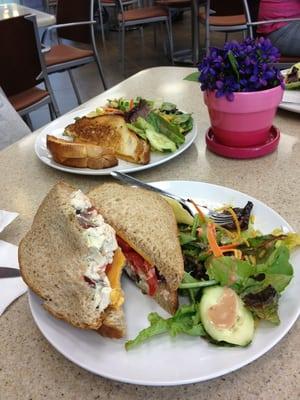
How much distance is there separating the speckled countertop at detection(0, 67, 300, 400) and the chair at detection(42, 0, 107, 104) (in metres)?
1.56

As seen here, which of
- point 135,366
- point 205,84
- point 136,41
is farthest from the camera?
point 136,41

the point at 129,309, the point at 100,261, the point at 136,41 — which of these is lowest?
the point at 136,41

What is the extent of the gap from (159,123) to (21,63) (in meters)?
1.48

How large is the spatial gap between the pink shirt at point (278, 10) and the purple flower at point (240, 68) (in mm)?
1528

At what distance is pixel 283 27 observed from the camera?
2.21 meters

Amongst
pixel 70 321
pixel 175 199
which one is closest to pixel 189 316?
pixel 70 321

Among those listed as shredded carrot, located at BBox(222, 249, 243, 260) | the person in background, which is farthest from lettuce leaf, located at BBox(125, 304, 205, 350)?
the person in background

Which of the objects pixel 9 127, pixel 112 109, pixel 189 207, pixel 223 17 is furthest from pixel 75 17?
pixel 189 207

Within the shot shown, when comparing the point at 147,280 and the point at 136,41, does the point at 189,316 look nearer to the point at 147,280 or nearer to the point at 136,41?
the point at 147,280

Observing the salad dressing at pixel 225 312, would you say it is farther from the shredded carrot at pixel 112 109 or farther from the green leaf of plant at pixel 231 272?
the shredded carrot at pixel 112 109

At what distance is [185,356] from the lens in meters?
0.53

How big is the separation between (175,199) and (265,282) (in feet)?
0.87

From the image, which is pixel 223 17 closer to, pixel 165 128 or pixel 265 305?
pixel 165 128

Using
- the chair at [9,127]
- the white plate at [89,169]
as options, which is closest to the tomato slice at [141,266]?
the white plate at [89,169]
